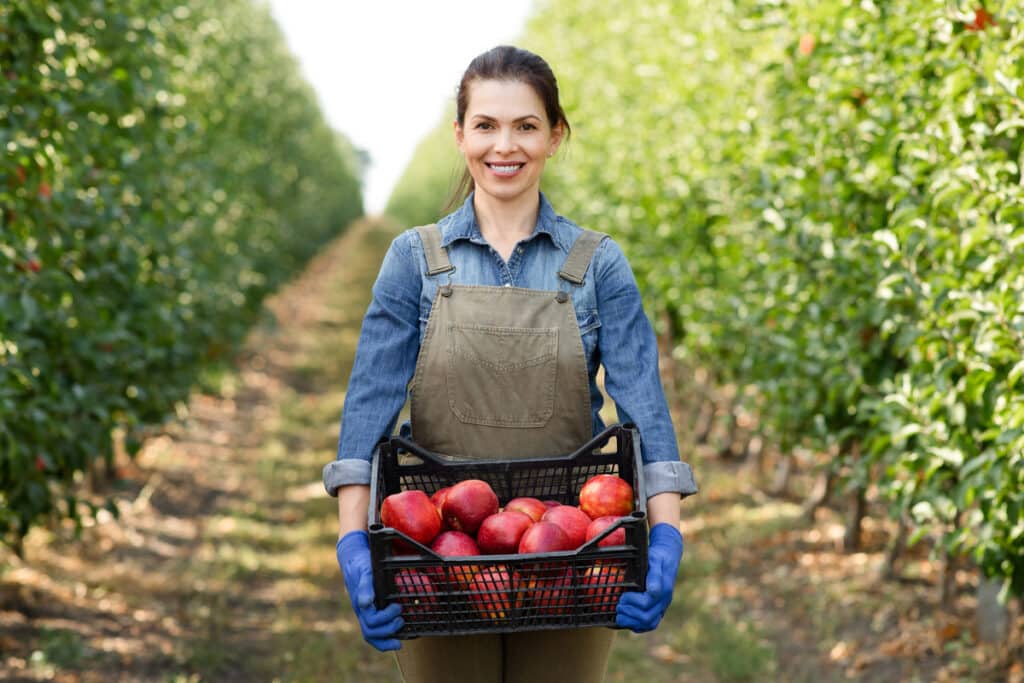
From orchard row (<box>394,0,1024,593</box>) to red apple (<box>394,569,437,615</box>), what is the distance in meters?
1.00

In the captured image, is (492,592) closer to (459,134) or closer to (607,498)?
(607,498)

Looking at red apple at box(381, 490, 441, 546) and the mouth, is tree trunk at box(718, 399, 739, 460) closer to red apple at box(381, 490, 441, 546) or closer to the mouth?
the mouth

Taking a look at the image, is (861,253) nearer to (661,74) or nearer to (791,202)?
(791,202)

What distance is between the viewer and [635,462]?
7.16 feet

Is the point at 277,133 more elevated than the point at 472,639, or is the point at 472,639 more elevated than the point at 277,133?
the point at 277,133

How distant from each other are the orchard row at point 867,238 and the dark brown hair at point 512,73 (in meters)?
0.14

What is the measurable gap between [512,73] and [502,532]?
957 mm

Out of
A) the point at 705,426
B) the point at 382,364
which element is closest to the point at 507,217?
the point at 382,364

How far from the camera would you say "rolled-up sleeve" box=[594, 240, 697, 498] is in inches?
87.7

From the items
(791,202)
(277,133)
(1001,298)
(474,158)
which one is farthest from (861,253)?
(277,133)

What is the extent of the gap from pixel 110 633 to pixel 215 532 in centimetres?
177

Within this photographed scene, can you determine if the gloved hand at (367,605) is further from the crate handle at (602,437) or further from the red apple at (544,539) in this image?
the crate handle at (602,437)

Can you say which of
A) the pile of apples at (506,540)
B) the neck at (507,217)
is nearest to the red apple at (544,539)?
the pile of apples at (506,540)

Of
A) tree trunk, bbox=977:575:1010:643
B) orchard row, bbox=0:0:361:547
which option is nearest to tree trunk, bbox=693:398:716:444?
orchard row, bbox=0:0:361:547
